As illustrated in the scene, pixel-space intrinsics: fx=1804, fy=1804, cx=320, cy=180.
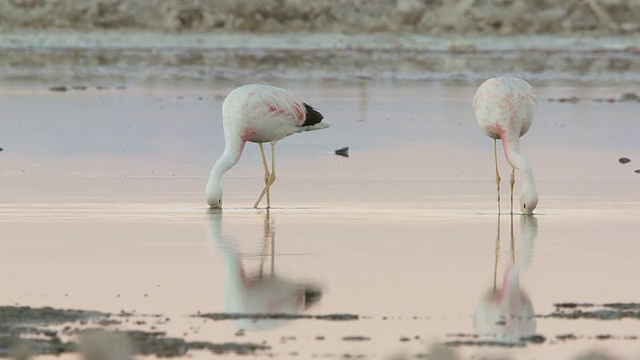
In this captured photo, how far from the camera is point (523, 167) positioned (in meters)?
15.1

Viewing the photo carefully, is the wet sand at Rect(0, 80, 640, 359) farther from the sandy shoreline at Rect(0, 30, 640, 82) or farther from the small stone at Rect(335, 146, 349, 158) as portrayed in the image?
the sandy shoreline at Rect(0, 30, 640, 82)

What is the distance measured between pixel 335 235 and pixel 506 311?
3393 mm

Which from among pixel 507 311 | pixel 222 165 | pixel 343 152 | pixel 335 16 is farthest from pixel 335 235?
pixel 335 16

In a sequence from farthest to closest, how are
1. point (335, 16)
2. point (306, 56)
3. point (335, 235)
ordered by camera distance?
point (335, 16) → point (306, 56) → point (335, 235)

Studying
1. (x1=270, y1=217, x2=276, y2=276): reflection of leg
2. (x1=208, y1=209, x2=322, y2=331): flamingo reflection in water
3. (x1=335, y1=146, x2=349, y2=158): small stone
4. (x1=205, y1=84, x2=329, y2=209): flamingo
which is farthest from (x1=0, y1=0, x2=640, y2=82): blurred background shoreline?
(x1=208, y1=209, x2=322, y2=331): flamingo reflection in water

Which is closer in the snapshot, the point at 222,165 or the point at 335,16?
the point at 222,165

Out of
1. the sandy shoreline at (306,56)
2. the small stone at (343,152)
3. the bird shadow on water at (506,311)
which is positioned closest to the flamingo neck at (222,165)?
the bird shadow on water at (506,311)

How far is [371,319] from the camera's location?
31.0 ft

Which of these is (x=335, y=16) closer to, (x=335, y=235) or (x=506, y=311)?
(x=335, y=235)

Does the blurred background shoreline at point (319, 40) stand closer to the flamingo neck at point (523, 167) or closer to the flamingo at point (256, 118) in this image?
the flamingo at point (256, 118)

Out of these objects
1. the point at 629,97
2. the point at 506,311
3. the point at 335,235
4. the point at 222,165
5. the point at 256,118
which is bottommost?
the point at 506,311

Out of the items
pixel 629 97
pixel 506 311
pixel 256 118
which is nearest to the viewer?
pixel 506 311

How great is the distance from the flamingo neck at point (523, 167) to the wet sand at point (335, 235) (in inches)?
11.0

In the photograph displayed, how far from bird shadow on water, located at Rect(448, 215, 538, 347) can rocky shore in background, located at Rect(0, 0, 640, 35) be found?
48.8m
